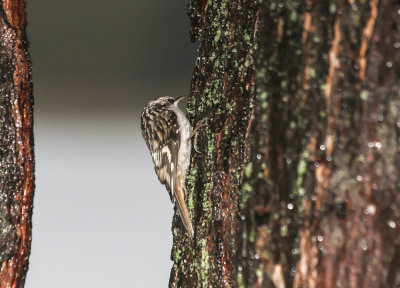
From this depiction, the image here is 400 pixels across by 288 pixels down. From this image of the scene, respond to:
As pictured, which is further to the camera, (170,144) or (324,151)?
(170,144)

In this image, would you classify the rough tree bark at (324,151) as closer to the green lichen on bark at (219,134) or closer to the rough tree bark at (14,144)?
the green lichen on bark at (219,134)

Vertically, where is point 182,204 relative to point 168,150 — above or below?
below

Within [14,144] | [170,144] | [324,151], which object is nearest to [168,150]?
[170,144]

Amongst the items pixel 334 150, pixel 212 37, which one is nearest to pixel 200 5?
pixel 212 37

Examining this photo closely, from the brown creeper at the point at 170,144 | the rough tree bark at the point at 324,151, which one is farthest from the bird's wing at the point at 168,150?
the rough tree bark at the point at 324,151

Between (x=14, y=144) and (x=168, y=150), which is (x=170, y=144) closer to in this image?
(x=168, y=150)

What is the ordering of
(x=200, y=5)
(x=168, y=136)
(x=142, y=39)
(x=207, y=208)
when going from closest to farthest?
1. (x=207, y=208)
2. (x=200, y=5)
3. (x=168, y=136)
4. (x=142, y=39)

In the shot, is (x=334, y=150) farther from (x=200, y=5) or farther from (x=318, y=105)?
(x=200, y=5)

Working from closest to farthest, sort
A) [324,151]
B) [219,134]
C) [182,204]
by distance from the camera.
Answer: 1. [324,151]
2. [219,134]
3. [182,204]
